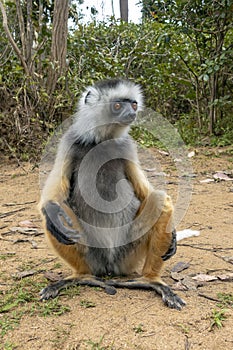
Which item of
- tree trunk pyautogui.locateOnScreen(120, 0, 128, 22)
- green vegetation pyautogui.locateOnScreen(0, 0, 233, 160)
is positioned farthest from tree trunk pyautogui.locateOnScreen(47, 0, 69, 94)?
tree trunk pyautogui.locateOnScreen(120, 0, 128, 22)

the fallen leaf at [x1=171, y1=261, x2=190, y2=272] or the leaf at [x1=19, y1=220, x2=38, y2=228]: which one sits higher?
the fallen leaf at [x1=171, y1=261, x2=190, y2=272]

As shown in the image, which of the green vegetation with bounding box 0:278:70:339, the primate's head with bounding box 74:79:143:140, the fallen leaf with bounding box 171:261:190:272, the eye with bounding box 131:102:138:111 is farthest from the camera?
the eye with bounding box 131:102:138:111

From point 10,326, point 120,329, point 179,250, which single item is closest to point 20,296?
point 10,326

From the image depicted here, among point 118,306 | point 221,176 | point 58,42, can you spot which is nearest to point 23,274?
point 118,306

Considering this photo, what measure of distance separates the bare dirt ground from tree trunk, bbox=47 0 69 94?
3.52 metres

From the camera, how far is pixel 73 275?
3105 millimetres

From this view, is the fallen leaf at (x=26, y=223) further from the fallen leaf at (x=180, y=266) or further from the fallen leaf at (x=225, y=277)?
the fallen leaf at (x=225, y=277)

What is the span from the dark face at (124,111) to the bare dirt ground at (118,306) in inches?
48.8

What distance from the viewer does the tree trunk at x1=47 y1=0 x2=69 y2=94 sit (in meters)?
7.22

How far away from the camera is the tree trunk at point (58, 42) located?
7223mm

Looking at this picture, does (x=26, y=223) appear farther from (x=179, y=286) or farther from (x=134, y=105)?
(x=179, y=286)

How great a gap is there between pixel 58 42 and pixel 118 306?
5772mm

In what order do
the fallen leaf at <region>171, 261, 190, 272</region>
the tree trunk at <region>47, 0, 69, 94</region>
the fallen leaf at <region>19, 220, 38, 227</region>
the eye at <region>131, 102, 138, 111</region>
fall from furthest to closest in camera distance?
the tree trunk at <region>47, 0, 69, 94</region>, the fallen leaf at <region>19, 220, 38, 227</region>, the eye at <region>131, 102, 138, 111</region>, the fallen leaf at <region>171, 261, 190, 272</region>

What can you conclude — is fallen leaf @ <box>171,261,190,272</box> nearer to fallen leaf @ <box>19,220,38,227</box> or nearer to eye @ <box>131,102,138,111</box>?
eye @ <box>131,102,138,111</box>
